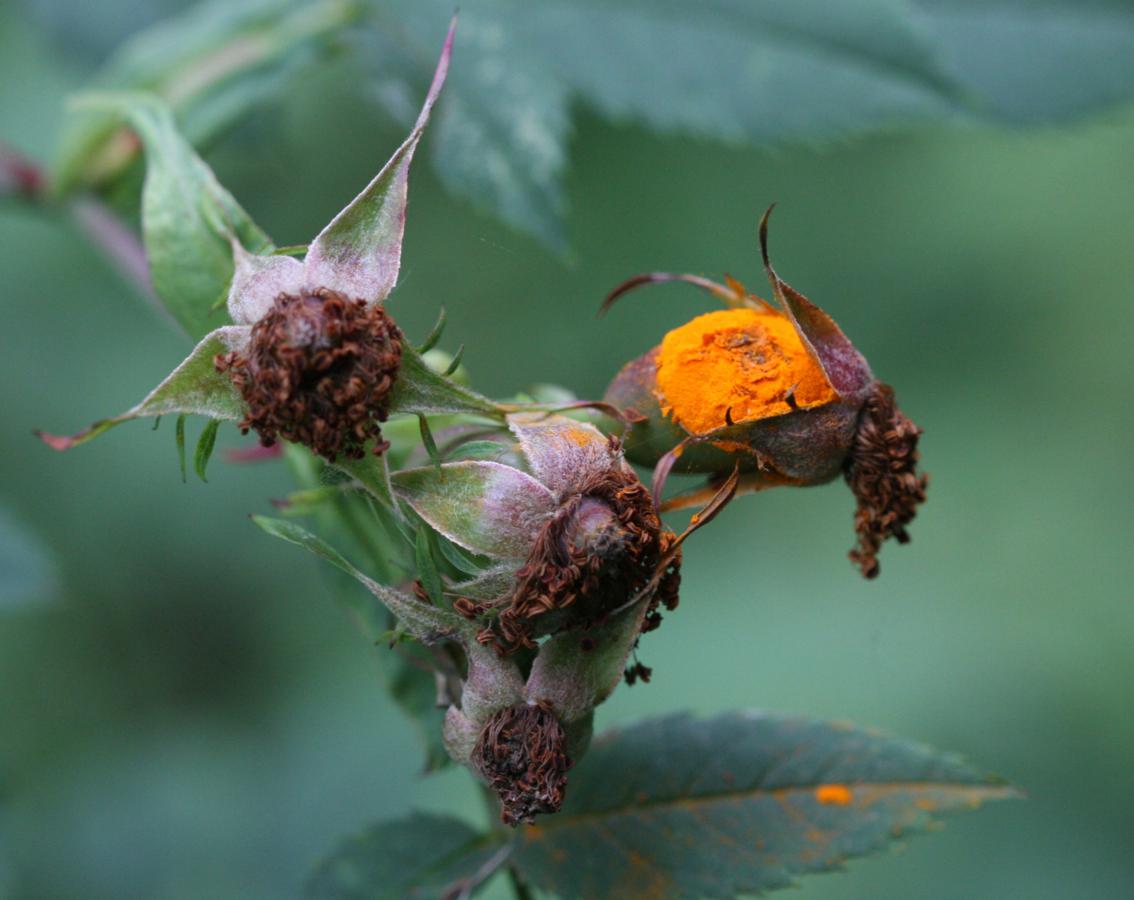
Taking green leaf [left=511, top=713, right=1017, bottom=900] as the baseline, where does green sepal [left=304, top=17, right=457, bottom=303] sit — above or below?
above

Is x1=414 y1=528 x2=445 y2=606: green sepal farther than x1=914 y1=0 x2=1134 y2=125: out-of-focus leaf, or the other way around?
x1=914 y1=0 x2=1134 y2=125: out-of-focus leaf

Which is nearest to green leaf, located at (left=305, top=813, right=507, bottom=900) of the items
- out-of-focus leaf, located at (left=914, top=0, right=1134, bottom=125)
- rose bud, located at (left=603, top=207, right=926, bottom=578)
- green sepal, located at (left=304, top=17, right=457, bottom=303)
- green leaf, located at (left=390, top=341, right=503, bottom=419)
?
rose bud, located at (left=603, top=207, right=926, bottom=578)

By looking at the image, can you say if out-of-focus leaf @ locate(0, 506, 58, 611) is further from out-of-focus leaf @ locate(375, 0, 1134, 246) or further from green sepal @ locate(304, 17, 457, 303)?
green sepal @ locate(304, 17, 457, 303)

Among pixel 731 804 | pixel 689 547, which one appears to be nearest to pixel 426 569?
pixel 731 804

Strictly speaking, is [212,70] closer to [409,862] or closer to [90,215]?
[90,215]

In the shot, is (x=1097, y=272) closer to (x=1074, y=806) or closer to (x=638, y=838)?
(x=1074, y=806)

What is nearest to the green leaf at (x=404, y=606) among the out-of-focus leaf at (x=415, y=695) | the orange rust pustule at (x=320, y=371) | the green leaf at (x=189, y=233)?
the orange rust pustule at (x=320, y=371)

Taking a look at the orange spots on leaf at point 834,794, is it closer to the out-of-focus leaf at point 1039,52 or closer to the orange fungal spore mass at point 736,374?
the orange fungal spore mass at point 736,374
